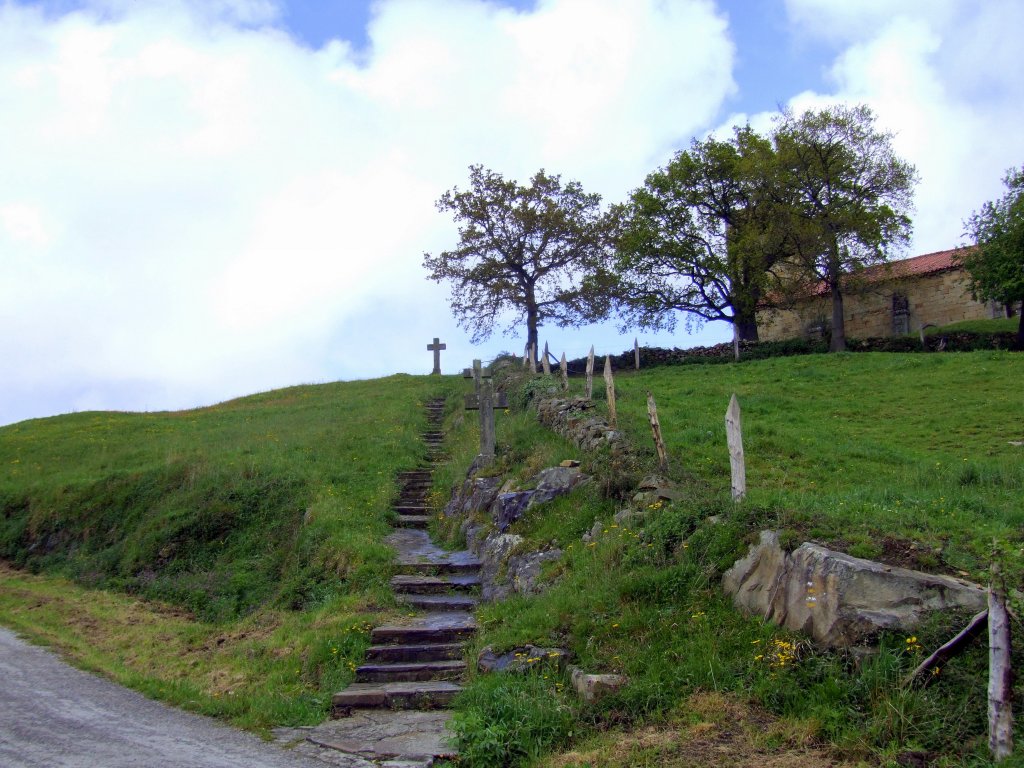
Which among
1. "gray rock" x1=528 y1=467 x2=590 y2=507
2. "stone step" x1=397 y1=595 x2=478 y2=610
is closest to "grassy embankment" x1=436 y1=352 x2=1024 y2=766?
"gray rock" x1=528 y1=467 x2=590 y2=507

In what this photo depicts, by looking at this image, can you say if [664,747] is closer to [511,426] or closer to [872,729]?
[872,729]

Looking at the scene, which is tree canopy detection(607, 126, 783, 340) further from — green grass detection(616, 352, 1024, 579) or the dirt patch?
the dirt patch

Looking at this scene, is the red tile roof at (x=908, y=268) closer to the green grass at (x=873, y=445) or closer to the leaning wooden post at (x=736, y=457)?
the green grass at (x=873, y=445)

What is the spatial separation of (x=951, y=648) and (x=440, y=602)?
702 cm

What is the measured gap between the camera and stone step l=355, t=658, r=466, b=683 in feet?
31.6

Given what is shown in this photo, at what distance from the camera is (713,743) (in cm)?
670

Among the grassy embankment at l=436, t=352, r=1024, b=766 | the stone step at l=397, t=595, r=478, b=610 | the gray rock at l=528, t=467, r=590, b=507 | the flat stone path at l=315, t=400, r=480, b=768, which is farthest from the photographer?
the gray rock at l=528, t=467, r=590, b=507

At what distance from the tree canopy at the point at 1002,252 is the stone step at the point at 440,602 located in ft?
97.2

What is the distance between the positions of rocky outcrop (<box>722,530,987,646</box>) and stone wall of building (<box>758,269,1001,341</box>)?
3395 cm

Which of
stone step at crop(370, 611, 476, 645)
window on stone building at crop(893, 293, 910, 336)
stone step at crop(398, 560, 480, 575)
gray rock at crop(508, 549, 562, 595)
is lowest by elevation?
stone step at crop(370, 611, 476, 645)

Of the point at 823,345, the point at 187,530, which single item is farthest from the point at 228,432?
the point at 823,345

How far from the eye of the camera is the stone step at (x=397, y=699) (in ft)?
29.5

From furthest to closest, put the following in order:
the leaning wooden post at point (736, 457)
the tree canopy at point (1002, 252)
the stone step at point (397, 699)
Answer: the tree canopy at point (1002, 252) → the leaning wooden post at point (736, 457) → the stone step at point (397, 699)

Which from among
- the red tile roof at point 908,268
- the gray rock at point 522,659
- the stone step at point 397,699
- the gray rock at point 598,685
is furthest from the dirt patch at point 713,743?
the red tile roof at point 908,268
